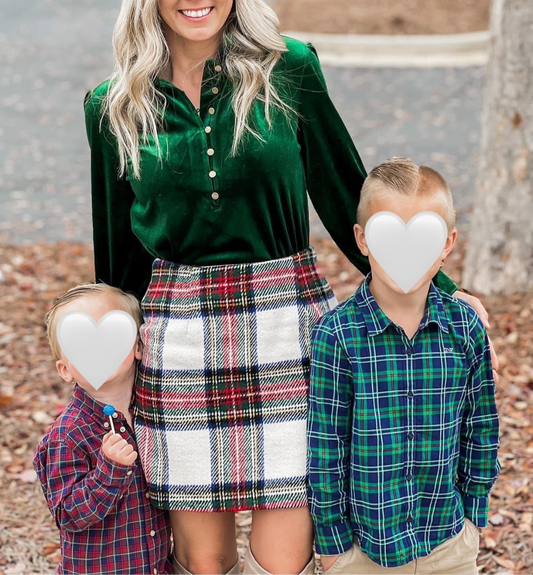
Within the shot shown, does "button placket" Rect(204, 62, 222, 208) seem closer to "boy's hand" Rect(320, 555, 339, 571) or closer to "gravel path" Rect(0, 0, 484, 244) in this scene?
"boy's hand" Rect(320, 555, 339, 571)

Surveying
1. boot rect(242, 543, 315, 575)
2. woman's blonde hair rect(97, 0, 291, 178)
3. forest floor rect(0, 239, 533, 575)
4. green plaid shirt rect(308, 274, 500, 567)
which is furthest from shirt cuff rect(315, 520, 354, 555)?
forest floor rect(0, 239, 533, 575)

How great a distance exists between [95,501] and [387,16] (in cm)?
1189

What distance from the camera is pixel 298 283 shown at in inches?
96.9

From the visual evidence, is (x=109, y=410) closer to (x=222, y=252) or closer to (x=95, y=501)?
(x=95, y=501)

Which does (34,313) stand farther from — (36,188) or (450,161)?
(450,161)

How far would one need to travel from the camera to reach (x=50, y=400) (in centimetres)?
483

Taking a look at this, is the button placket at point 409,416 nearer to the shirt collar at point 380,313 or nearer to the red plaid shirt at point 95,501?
the shirt collar at point 380,313

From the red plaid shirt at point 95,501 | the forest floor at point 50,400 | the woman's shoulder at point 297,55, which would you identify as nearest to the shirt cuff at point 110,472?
the red plaid shirt at point 95,501

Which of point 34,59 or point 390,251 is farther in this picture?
point 34,59

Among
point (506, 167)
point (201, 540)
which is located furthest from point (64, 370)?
A: point (506, 167)

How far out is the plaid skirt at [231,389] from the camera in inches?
94.7

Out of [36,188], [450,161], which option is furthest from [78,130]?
[450,161]

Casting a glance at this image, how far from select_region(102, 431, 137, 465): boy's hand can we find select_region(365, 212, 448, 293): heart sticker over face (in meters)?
0.81

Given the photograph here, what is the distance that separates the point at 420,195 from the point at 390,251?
0.19m
